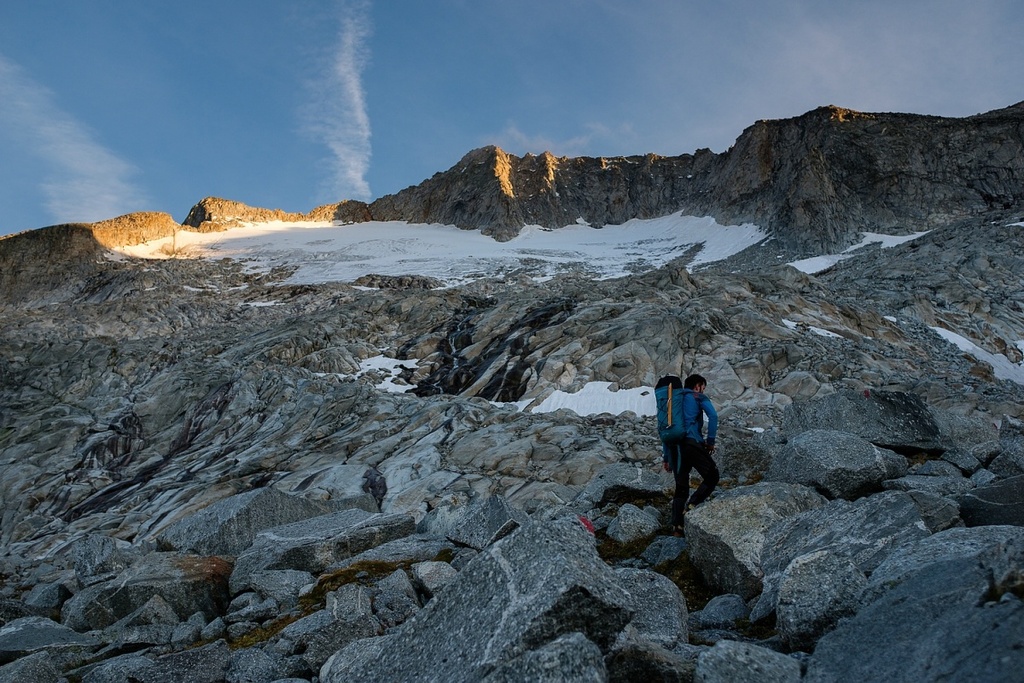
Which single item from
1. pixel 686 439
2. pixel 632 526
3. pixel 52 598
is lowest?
pixel 52 598

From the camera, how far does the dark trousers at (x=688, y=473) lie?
8.95 m

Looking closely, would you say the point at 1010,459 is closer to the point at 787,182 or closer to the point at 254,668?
the point at 254,668

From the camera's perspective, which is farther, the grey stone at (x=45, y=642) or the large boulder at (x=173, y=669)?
the grey stone at (x=45, y=642)

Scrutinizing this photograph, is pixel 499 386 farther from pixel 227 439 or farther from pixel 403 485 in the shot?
pixel 227 439

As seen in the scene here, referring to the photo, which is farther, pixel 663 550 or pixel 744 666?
pixel 663 550

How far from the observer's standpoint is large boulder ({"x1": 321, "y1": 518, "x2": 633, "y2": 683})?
421 centimetres

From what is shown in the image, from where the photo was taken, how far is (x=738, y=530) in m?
7.12

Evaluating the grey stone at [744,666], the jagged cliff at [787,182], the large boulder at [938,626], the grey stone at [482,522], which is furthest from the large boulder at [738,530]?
the jagged cliff at [787,182]

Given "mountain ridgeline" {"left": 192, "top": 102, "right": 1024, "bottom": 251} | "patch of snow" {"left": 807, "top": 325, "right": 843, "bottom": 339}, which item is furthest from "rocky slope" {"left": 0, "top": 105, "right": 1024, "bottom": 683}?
"mountain ridgeline" {"left": 192, "top": 102, "right": 1024, "bottom": 251}

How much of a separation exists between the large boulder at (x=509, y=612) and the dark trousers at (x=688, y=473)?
4316mm

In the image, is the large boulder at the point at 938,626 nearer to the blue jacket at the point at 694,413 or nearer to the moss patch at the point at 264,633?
the blue jacket at the point at 694,413

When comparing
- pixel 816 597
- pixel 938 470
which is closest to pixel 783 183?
pixel 938 470

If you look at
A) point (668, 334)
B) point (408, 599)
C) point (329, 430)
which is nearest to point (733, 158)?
point (668, 334)

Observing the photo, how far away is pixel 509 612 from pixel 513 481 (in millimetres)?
15489
